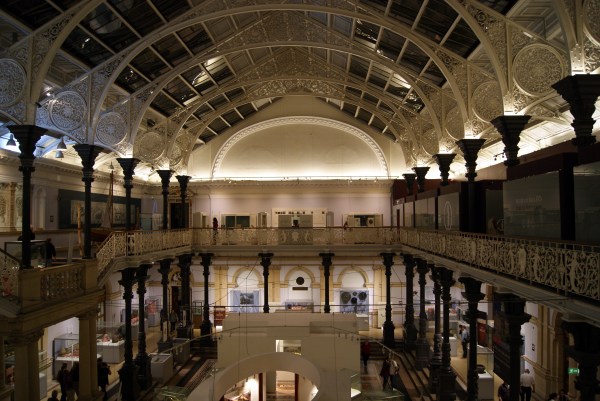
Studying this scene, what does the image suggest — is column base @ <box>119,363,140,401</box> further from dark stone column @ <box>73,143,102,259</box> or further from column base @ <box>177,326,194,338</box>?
column base @ <box>177,326,194,338</box>

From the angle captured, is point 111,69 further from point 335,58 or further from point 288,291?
point 288,291

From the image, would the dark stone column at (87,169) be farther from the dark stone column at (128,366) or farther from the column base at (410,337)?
the column base at (410,337)

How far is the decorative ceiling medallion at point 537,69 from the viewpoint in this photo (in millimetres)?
8938

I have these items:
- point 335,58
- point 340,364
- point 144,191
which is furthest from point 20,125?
point 144,191

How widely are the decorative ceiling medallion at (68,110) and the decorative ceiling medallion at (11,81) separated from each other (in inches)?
42.6

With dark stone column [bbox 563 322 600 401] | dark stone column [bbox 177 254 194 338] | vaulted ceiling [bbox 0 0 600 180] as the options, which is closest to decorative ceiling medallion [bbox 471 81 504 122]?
vaulted ceiling [bbox 0 0 600 180]

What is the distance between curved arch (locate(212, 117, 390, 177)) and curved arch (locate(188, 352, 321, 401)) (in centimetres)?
1689

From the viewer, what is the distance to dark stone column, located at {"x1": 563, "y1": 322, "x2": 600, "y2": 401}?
668 centimetres

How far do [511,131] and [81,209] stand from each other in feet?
55.1

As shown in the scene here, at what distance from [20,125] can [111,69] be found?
3461 mm

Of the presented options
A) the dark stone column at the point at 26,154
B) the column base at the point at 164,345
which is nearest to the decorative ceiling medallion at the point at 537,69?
the dark stone column at the point at 26,154

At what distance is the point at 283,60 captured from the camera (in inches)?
808

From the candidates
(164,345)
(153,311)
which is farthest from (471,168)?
(153,311)

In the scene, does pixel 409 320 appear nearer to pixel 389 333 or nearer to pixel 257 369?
pixel 389 333
